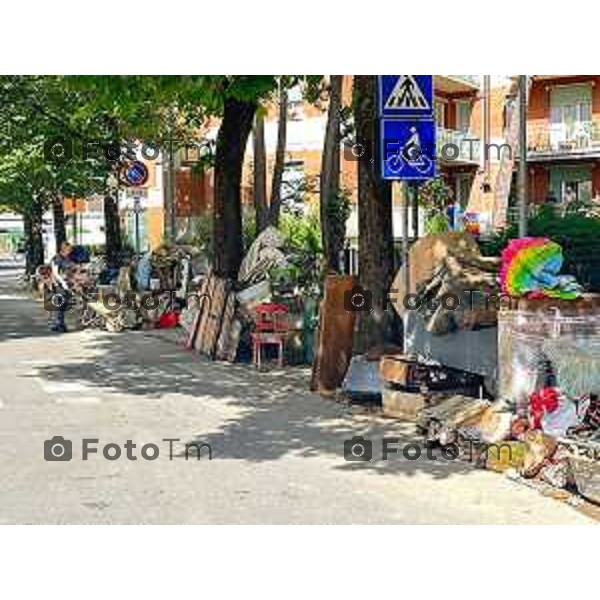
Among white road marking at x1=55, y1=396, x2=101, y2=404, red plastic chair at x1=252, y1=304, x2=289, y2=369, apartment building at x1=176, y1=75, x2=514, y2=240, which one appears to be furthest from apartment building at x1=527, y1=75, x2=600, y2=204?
white road marking at x1=55, y1=396, x2=101, y2=404

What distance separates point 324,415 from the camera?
33.9 ft

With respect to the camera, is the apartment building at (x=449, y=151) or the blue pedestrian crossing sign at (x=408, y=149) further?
the apartment building at (x=449, y=151)

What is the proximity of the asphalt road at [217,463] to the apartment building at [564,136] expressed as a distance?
25.4 m

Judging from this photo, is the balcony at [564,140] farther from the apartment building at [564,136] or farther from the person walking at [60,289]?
the person walking at [60,289]

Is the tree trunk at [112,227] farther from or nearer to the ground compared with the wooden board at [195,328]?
farther from the ground

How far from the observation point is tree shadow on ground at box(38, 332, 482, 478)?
8.55 meters

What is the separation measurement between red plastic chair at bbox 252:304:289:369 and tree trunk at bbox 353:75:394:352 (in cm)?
252

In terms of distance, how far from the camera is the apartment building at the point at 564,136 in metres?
36.1

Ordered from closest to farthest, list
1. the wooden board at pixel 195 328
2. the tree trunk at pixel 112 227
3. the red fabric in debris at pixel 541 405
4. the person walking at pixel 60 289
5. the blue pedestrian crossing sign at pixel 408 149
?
the red fabric in debris at pixel 541 405 → the blue pedestrian crossing sign at pixel 408 149 → the wooden board at pixel 195 328 → the person walking at pixel 60 289 → the tree trunk at pixel 112 227

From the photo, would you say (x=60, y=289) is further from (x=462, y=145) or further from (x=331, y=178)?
(x=462, y=145)

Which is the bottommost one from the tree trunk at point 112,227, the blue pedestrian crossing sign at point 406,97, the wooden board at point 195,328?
the wooden board at point 195,328

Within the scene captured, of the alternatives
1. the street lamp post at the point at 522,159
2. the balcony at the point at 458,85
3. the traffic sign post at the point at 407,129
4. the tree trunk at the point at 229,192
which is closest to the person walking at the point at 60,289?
the tree trunk at the point at 229,192

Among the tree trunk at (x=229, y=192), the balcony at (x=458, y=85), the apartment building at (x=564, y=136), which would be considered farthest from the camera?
the balcony at (x=458, y=85)

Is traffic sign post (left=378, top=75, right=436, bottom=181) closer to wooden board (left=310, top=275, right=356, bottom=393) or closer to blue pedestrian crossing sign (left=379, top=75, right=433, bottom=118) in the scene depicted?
blue pedestrian crossing sign (left=379, top=75, right=433, bottom=118)
